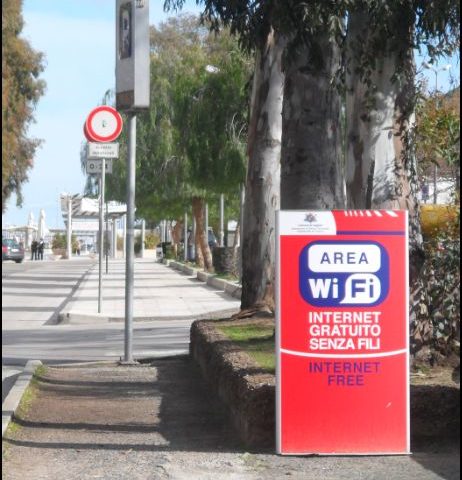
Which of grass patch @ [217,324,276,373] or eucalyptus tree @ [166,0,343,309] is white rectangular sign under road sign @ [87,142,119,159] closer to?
eucalyptus tree @ [166,0,343,309]

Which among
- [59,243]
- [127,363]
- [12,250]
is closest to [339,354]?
[127,363]

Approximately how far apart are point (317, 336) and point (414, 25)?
3.41 meters

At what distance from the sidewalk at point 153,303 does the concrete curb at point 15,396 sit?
8.90m

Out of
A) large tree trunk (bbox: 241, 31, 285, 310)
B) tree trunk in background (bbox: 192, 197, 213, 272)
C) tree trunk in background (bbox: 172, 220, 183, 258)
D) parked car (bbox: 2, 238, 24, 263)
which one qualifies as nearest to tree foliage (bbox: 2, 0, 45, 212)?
tree trunk in background (bbox: 192, 197, 213, 272)

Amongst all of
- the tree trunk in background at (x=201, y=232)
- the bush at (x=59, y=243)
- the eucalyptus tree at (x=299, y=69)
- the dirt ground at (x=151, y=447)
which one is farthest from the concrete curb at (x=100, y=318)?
the bush at (x=59, y=243)

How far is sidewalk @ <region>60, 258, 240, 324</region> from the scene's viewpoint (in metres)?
21.9

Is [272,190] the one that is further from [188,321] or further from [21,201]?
[21,201]

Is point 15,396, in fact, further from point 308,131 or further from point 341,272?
point 341,272

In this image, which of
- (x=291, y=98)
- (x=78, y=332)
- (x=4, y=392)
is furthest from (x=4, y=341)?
(x=291, y=98)

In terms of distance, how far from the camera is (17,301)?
94.9ft

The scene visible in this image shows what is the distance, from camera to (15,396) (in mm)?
10180

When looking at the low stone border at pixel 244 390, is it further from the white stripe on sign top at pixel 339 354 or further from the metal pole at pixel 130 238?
the metal pole at pixel 130 238

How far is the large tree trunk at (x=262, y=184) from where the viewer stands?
15242 millimetres

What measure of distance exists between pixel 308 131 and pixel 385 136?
1549mm
